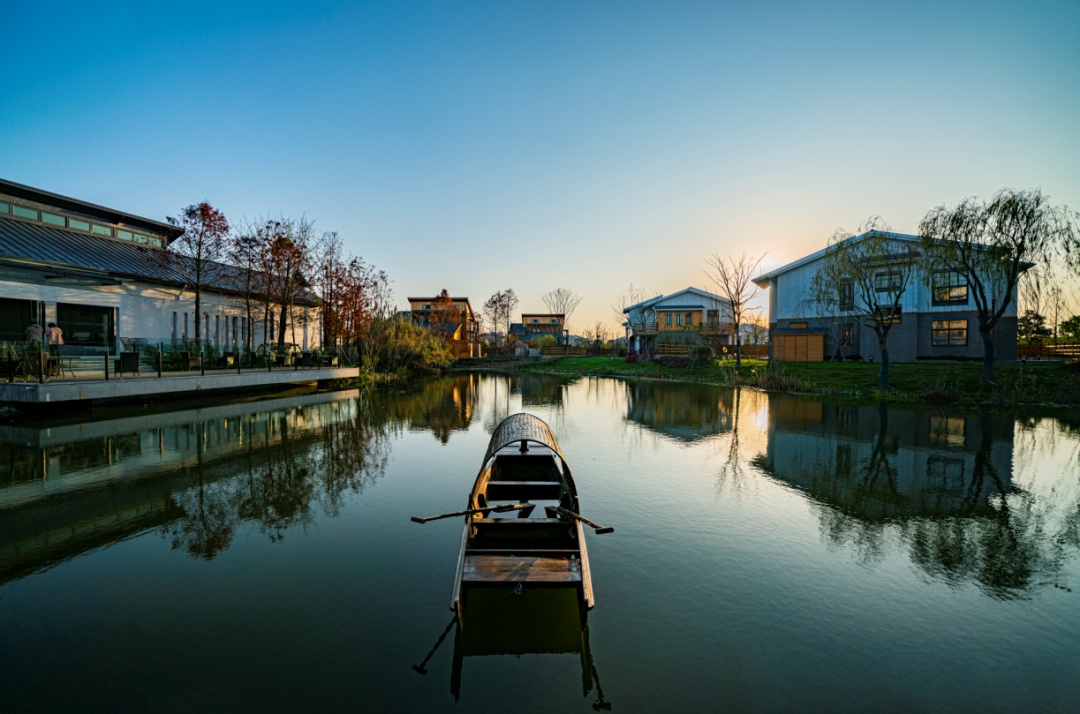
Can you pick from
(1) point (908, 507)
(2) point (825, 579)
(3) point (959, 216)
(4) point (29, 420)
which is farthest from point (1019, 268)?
(4) point (29, 420)

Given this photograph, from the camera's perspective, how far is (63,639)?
14.8 feet

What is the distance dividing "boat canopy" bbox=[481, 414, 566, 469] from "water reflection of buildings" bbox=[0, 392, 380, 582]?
3.29m

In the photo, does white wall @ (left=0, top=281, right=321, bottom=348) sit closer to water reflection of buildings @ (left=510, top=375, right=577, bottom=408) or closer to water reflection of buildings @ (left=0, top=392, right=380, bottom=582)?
water reflection of buildings @ (left=0, top=392, right=380, bottom=582)

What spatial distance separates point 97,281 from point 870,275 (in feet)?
122

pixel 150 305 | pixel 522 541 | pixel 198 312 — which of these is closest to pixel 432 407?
pixel 198 312

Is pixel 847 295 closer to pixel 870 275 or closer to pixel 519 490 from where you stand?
pixel 870 275

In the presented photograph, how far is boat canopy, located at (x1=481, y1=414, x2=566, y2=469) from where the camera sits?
22.5 feet

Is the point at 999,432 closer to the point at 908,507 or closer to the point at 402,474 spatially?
the point at 908,507

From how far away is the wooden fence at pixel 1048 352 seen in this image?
101 feet

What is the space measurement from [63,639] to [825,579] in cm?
784

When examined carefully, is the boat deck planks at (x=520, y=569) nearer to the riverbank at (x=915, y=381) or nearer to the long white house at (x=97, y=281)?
the riverbank at (x=915, y=381)

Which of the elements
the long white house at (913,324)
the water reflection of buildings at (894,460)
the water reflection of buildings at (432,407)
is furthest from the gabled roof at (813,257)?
the water reflection of buildings at (432,407)

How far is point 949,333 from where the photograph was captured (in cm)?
3027

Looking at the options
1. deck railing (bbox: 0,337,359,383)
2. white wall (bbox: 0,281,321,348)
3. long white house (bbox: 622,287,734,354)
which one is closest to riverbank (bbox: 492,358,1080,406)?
long white house (bbox: 622,287,734,354)
